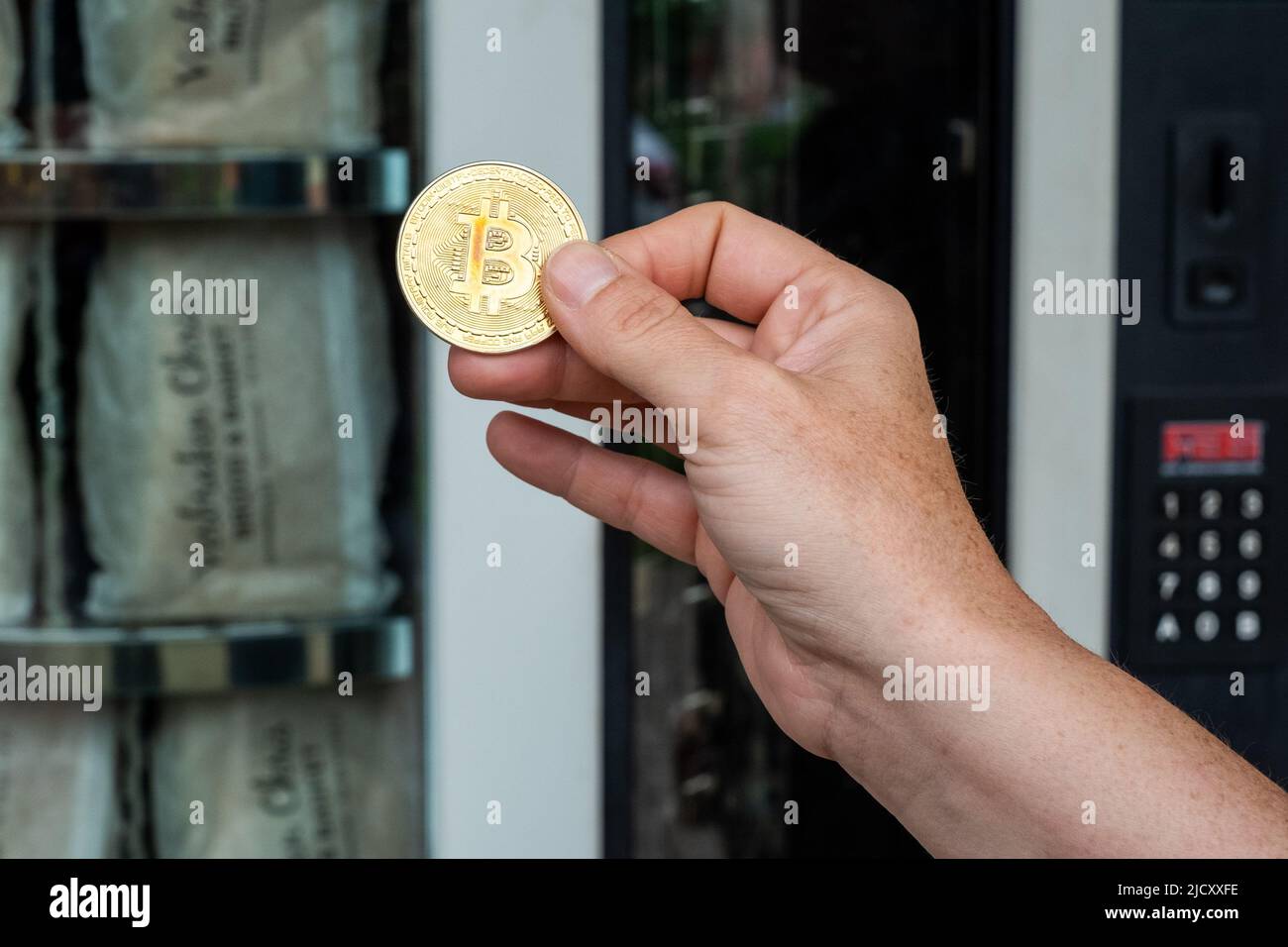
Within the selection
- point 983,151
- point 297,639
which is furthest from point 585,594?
Result: point 983,151

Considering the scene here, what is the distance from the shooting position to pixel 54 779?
1.16 m

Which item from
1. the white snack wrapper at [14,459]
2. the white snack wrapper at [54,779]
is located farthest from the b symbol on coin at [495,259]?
the white snack wrapper at [54,779]

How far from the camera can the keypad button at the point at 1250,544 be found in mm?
1094

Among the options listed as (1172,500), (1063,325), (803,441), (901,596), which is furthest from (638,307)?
(1172,500)

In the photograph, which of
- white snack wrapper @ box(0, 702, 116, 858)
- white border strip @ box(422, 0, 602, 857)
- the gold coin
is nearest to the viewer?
the gold coin

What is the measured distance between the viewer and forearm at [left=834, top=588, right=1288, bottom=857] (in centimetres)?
75

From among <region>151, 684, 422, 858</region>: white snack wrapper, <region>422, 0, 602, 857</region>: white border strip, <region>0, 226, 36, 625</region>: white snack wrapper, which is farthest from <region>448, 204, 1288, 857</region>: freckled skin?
<region>0, 226, 36, 625</region>: white snack wrapper

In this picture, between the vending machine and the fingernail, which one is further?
the vending machine

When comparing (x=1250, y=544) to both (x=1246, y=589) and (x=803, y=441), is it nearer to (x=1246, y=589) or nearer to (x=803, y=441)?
(x=1246, y=589)

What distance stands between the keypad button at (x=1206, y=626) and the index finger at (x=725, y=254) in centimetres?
55

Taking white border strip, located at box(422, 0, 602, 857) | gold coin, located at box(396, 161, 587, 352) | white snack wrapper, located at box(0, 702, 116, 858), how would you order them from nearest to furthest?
gold coin, located at box(396, 161, 587, 352) < white border strip, located at box(422, 0, 602, 857) < white snack wrapper, located at box(0, 702, 116, 858)

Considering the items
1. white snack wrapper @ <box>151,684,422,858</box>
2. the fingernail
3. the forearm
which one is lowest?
white snack wrapper @ <box>151,684,422,858</box>

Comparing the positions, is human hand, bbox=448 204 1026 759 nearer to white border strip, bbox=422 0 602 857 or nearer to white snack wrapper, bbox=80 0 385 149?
white border strip, bbox=422 0 602 857

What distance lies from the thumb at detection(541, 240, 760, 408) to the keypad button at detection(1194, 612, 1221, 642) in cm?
63
